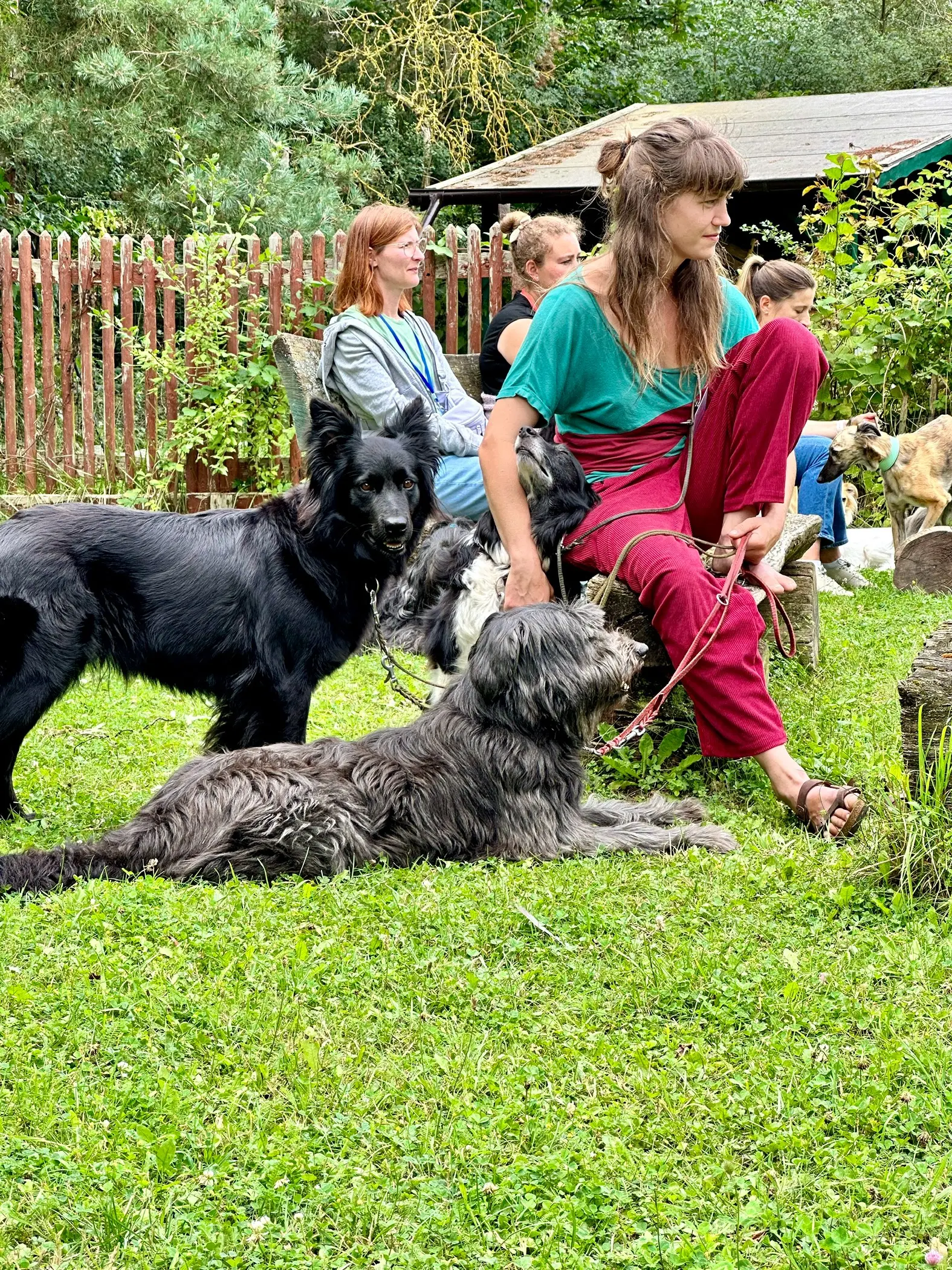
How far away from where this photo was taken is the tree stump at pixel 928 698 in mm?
3383

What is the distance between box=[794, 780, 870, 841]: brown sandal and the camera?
390 centimetres

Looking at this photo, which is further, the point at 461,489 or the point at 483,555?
the point at 461,489

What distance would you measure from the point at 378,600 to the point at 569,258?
2.95 m

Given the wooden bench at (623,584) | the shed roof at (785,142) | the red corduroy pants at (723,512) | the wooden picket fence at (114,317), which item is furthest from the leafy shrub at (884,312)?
the red corduroy pants at (723,512)

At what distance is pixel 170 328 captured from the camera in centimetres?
1094

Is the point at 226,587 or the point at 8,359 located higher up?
the point at 8,359

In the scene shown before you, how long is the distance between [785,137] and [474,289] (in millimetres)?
5944

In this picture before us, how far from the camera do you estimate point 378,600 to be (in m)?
4.87

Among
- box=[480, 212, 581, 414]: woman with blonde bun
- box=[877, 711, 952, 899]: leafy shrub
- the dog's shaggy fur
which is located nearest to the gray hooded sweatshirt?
box=[480, 212, 581, 414]: woman with blonde bun

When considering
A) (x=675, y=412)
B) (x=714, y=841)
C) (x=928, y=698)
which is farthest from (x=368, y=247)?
(x=928, y=698)

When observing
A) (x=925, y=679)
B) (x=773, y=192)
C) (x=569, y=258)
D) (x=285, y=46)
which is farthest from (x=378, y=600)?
(x=285, y=46)

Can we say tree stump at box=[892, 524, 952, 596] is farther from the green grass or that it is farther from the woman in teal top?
the green grass

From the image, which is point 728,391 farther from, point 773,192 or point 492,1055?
point 773,192

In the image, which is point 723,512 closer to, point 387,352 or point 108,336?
point 387,352
